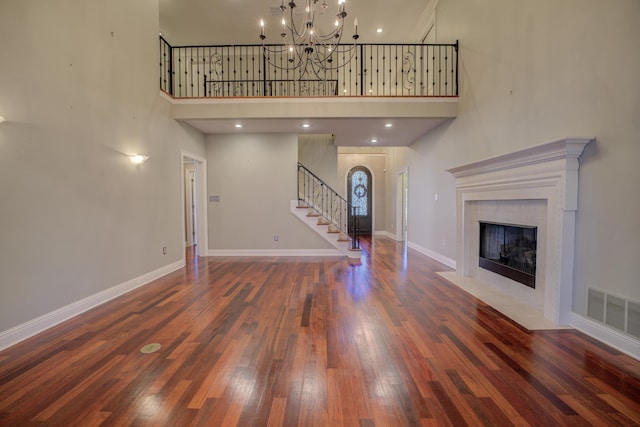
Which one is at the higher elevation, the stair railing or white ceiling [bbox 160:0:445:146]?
white ceiling [bbox 160:0:445:146]

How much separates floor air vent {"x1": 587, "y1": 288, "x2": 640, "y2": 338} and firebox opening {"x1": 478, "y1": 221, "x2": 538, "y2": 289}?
65cm

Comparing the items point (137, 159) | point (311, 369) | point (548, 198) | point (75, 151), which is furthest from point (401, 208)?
point (75, 151)

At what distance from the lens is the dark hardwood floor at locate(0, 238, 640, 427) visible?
159 cm

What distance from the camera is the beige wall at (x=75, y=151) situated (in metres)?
2.41

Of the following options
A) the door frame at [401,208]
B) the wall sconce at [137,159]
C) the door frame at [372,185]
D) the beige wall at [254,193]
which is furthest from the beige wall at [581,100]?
the door frame at [372,185]

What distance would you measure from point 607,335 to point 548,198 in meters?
1.30

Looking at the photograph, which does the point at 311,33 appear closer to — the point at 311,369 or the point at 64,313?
the point at 311,369

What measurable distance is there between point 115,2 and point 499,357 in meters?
5.80

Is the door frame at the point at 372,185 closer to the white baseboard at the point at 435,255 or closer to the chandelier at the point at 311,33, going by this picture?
the white baseboard at the point at 435,255

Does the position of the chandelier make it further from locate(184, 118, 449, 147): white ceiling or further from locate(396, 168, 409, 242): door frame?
locate(396, 168, 409, 242): door frame

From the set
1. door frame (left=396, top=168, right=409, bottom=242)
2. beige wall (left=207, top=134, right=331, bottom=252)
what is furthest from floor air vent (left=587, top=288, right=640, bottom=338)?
door frame (left=396, top=168, right=409, bottom=242)

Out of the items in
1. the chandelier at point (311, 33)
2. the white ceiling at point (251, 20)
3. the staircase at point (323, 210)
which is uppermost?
the white ceiling at point (251, 20)

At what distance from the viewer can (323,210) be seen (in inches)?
308

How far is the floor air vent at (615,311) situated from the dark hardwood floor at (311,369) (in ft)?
0.75
